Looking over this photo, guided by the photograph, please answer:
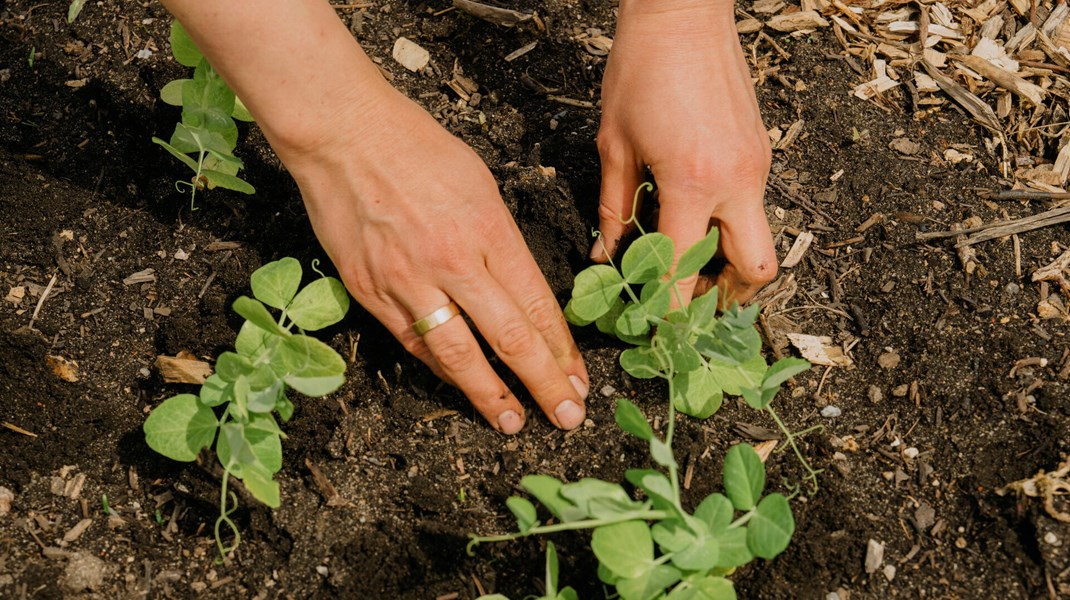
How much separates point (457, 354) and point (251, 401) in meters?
0.38

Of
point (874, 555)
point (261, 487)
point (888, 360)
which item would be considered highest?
point (261, 487)

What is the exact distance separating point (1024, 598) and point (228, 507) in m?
1.49

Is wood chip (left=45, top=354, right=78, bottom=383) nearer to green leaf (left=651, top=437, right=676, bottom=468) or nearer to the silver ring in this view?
the silver ring

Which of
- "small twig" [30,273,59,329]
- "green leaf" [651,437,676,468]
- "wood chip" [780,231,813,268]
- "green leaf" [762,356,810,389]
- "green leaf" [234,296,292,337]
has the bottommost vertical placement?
"wood chip" [780,231,813,268]

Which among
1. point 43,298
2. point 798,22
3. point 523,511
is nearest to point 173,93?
point 43,298

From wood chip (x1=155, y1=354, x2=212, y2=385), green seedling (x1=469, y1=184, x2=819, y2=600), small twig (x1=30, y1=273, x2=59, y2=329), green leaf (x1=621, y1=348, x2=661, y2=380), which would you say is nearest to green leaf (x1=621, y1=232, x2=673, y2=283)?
green seedling (x1=469, y1=184, x2=819, y2=600)

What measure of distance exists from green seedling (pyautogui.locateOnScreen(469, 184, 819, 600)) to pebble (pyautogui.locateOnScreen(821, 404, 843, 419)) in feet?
0.49

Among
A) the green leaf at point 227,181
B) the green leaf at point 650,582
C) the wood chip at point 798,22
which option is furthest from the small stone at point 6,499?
the wood chip at point 798,22

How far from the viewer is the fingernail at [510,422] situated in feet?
5.91

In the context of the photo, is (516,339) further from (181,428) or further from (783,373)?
(181,428)

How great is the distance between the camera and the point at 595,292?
182 cm

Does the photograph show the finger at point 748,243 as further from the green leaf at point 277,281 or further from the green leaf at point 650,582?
the green leaf at point 277,281

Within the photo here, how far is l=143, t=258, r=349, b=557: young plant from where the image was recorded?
159cm

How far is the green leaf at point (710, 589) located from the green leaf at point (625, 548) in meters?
0.08
